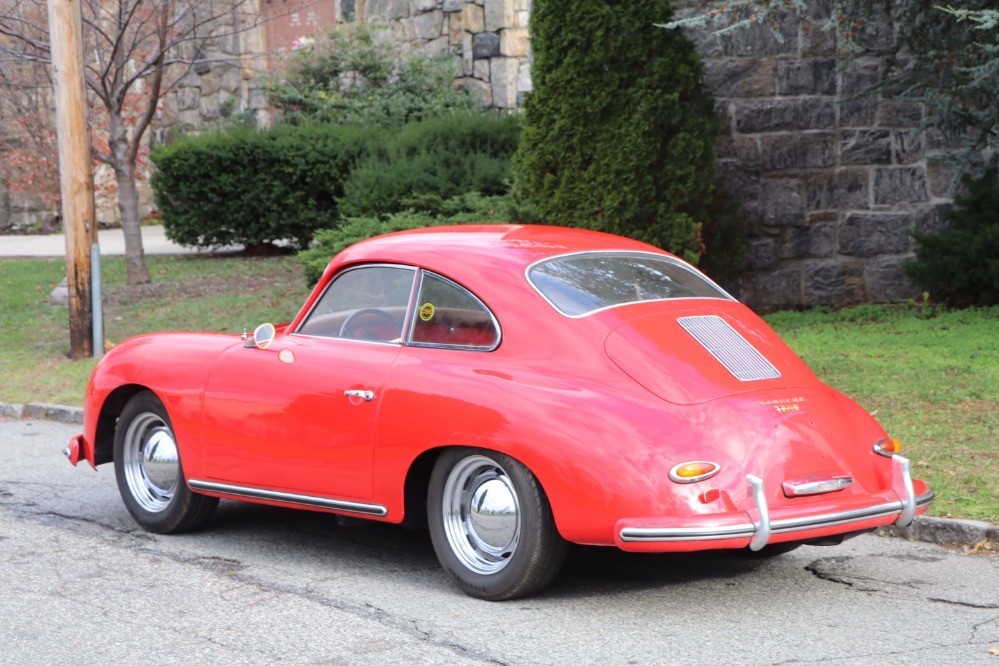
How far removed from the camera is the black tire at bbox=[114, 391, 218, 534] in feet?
21.7

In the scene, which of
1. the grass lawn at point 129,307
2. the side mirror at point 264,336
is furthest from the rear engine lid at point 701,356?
the grass lawn at point 129,307

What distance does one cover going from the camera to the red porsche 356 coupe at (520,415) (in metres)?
5.00

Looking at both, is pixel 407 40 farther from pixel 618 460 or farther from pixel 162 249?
pixel 618 460

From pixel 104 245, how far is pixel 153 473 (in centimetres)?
→ 1625

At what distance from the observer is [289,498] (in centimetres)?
601

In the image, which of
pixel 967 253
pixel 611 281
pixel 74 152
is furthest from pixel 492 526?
pixel 74 152

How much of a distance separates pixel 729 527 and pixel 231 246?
1601 centimetres

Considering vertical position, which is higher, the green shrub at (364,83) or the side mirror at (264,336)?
the green shrub at (364,83)

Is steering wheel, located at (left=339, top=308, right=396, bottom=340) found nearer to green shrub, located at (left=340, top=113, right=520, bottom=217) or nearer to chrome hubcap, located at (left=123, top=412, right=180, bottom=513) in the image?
chrome hubcap, located at (left=123, top=412, right=180, bottom=513)

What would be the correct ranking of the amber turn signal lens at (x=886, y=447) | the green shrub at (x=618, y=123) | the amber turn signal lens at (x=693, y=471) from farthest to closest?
the green shrub at (x=618, y=123) < the amber turn signal lens at (x=886, y=447) < the amber turn signal lens at (x=693, y=471)

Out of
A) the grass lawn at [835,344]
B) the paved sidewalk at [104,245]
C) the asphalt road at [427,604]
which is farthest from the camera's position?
the paved sidewalk at [104,245]

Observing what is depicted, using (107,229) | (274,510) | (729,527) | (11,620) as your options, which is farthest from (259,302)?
(107,229)

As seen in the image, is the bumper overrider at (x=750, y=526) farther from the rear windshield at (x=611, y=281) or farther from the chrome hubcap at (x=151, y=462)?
the chrome hubcap at (x=151, y=462)

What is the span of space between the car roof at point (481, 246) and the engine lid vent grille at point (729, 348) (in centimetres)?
69
